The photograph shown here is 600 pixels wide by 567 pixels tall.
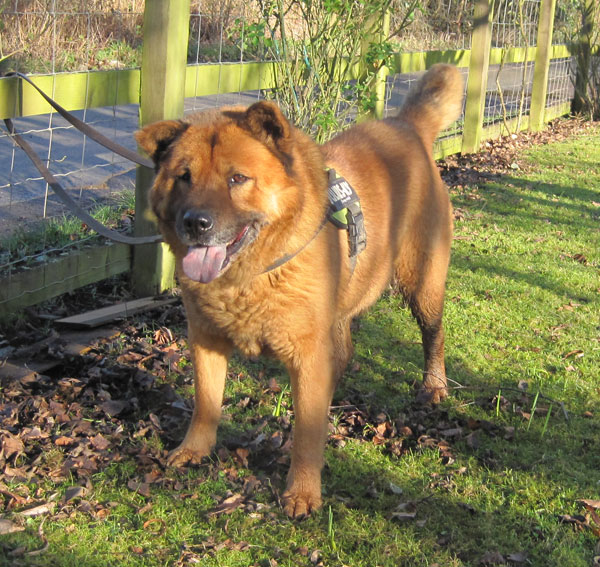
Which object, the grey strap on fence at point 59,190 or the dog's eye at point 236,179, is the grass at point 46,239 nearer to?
the grey strap on fence at point 59,190

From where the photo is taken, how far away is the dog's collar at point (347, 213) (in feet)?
11.7

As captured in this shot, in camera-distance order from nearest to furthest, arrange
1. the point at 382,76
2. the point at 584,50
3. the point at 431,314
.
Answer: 1. the point at 431,314
2. the point at 382,76
3. the point at 584,50

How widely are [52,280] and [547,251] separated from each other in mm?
4630

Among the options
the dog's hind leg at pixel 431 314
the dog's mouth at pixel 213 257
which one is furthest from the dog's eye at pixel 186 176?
the dog's hind leg at pixel 431 314

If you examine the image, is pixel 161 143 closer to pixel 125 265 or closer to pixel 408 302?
pixel 408 302

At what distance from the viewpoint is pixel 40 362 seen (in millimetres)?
4523

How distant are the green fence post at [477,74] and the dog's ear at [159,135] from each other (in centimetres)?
859

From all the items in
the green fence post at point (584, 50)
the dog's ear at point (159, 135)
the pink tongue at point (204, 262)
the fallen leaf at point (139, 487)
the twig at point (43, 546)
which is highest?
the green fence post at point (584, 50)

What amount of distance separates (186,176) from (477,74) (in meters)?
9.01

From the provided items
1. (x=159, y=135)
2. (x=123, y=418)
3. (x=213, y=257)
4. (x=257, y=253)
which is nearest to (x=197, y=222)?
(x=213, y=257)

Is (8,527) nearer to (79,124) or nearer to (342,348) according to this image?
(342,348)

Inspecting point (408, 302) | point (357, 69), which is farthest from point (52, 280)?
point (357, 69)

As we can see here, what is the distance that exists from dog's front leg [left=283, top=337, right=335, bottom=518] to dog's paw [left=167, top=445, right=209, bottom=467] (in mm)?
498

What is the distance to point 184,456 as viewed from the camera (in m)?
3.67
